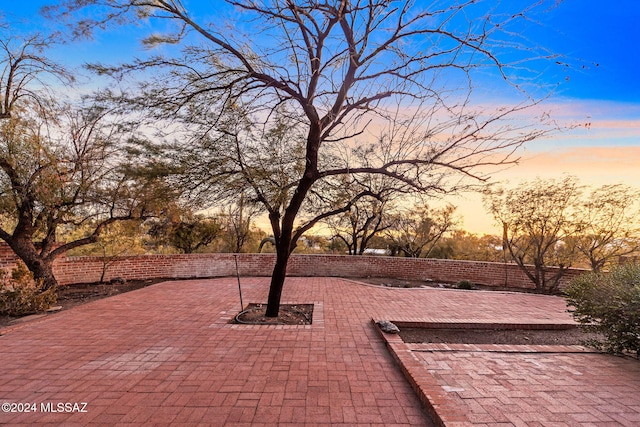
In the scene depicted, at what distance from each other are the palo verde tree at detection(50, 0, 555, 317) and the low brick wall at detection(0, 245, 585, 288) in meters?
5.49

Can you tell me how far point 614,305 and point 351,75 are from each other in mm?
4620

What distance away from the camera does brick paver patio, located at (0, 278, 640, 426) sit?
2.49 m

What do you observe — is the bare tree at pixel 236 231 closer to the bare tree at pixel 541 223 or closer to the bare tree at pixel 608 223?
the bare tree at pixel 541 223

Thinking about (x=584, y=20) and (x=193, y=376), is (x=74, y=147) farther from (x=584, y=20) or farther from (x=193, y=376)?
(x=584, y=20)

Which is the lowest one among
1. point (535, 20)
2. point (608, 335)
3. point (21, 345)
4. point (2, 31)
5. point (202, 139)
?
point (21, 345)

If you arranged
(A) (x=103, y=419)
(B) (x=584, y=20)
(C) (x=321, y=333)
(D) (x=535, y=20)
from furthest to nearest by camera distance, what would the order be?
(C) (x=321, y=333), (B) (x=584, y=20), (D) (x=535, y=20), (A) (x=103, y=419)

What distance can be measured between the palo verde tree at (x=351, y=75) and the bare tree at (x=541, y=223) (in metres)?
5.65

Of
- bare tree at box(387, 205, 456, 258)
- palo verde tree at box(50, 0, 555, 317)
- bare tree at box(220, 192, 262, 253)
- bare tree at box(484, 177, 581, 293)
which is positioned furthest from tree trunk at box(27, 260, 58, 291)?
bare tree at box(484, 177, 581, 293)

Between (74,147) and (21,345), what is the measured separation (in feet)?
14.7

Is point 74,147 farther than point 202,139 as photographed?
Yes

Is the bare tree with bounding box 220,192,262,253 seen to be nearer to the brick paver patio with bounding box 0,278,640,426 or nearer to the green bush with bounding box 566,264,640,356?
the brick paver patio with bounding box 0,278,640,426

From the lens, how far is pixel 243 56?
3.95m

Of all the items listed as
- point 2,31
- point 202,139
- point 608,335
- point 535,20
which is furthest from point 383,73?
point 2,31

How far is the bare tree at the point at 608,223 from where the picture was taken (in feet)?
25.9
